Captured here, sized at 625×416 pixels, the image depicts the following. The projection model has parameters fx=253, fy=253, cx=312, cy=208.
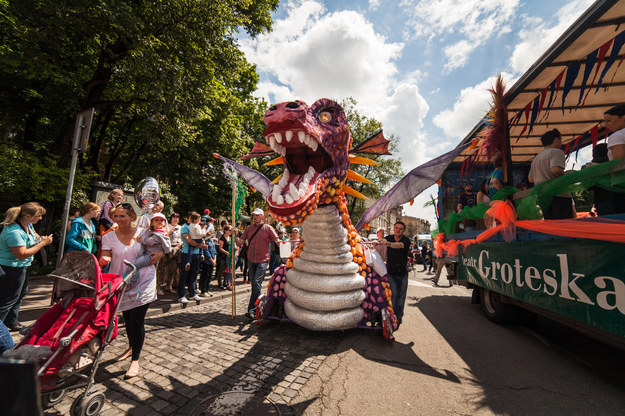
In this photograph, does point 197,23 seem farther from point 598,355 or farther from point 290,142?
point 598,355

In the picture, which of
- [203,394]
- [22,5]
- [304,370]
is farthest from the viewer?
[22,5]

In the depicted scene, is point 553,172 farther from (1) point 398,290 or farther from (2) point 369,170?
(2) point 369,170

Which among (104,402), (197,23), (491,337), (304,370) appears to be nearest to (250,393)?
(304,370)

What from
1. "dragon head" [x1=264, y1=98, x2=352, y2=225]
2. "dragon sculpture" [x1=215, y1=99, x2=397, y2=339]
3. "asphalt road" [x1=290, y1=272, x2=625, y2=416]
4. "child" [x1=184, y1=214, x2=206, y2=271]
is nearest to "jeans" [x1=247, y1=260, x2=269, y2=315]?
"dragon sculpture" [x1=215, y1=99, x2=397, y2=339]

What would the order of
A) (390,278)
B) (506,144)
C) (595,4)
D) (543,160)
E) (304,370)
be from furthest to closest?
(390,278)
(506,144)
(543,160)
(304,370)
(595,4)

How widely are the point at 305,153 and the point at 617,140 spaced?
9.51 ft

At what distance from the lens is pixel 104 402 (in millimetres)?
1996

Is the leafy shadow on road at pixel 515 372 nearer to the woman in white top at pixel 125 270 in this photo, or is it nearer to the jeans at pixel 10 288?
the woman in white top at pixel 125 270

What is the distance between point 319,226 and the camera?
10.5ft

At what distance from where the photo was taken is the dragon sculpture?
2574 millimetres

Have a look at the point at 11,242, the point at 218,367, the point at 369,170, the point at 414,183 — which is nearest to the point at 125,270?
the point at 218,367

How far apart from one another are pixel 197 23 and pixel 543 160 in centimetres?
919

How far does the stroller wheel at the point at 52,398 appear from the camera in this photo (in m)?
1.81

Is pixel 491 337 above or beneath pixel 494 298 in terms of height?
beneath
